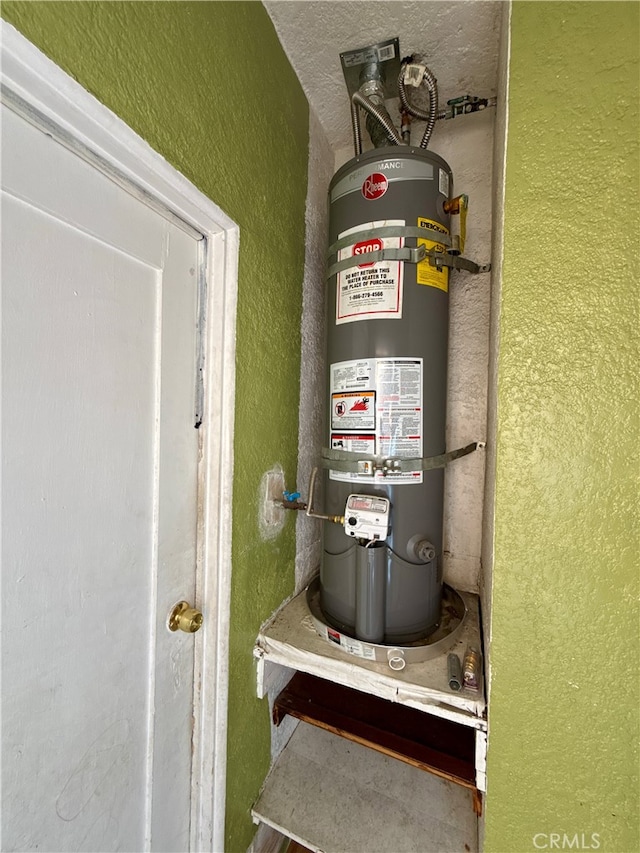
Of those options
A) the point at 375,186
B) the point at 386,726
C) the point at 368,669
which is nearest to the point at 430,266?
the point at 375,186

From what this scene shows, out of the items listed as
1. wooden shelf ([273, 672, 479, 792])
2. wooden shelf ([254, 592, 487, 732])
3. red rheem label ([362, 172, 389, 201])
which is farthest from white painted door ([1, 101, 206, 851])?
red rheem label ([362, 172, 389, 201])

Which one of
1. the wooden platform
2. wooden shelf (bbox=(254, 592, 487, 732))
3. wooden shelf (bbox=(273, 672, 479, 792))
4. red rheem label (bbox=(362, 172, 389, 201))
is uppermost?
red rheem label (bbox=(362, 172, 389, 201))

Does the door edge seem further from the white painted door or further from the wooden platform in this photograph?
the wooden platform

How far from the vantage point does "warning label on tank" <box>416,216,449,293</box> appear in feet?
2.71

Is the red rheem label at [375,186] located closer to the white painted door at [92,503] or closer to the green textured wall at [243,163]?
the green textured wall at [243,163]

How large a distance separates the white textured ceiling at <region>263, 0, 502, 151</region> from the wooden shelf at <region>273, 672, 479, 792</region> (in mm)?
1729

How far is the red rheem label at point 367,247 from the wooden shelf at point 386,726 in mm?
1141

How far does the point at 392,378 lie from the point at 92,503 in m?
0.63

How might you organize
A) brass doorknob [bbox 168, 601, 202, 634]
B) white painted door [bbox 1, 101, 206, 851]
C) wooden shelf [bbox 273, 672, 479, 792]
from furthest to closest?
wooden shelf [bbox 273, 672, 479, 792], brass doorknob [bbox 168, 601, 202, 634], white painted door [bbox 1, 101, 206, 851]

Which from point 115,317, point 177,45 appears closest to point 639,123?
point 177,45

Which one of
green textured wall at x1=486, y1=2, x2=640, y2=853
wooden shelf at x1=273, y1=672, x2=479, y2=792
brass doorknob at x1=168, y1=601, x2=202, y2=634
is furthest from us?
wooden shelf at x1=273, y1=672, x2=479, y2=792

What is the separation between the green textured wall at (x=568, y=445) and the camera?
57cm

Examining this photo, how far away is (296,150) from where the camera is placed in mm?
1004

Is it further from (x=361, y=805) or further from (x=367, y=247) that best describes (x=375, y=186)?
(x=361, y=805)
